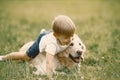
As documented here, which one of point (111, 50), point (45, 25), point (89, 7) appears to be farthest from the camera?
point (89, 7)

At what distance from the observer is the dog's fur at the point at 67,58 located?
175 inches

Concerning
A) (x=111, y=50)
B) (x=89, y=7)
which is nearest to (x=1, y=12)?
(x=89, y=7)

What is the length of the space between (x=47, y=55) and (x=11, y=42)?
1.77 m

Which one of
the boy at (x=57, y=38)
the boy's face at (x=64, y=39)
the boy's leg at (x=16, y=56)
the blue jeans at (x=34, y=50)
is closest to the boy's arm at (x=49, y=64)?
the boy at (x=57, y=38)

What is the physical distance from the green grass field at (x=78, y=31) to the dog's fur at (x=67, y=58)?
15cm

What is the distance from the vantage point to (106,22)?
859 centimetres

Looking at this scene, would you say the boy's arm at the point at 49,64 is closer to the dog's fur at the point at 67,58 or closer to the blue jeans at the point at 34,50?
the dog's fur at the point at 67,58

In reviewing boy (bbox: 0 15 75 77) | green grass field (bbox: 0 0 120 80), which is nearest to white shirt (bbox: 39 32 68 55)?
boy (bbox: 0 15 75 77)

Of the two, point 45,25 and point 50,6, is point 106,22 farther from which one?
point 50,6

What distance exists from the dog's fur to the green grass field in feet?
0.49

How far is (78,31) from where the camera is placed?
7.21 m

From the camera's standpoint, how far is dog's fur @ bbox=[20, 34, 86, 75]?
445 cm

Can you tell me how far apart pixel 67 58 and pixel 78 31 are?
2.69 m

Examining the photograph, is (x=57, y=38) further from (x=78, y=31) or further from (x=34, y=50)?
(x=78, y=31)
